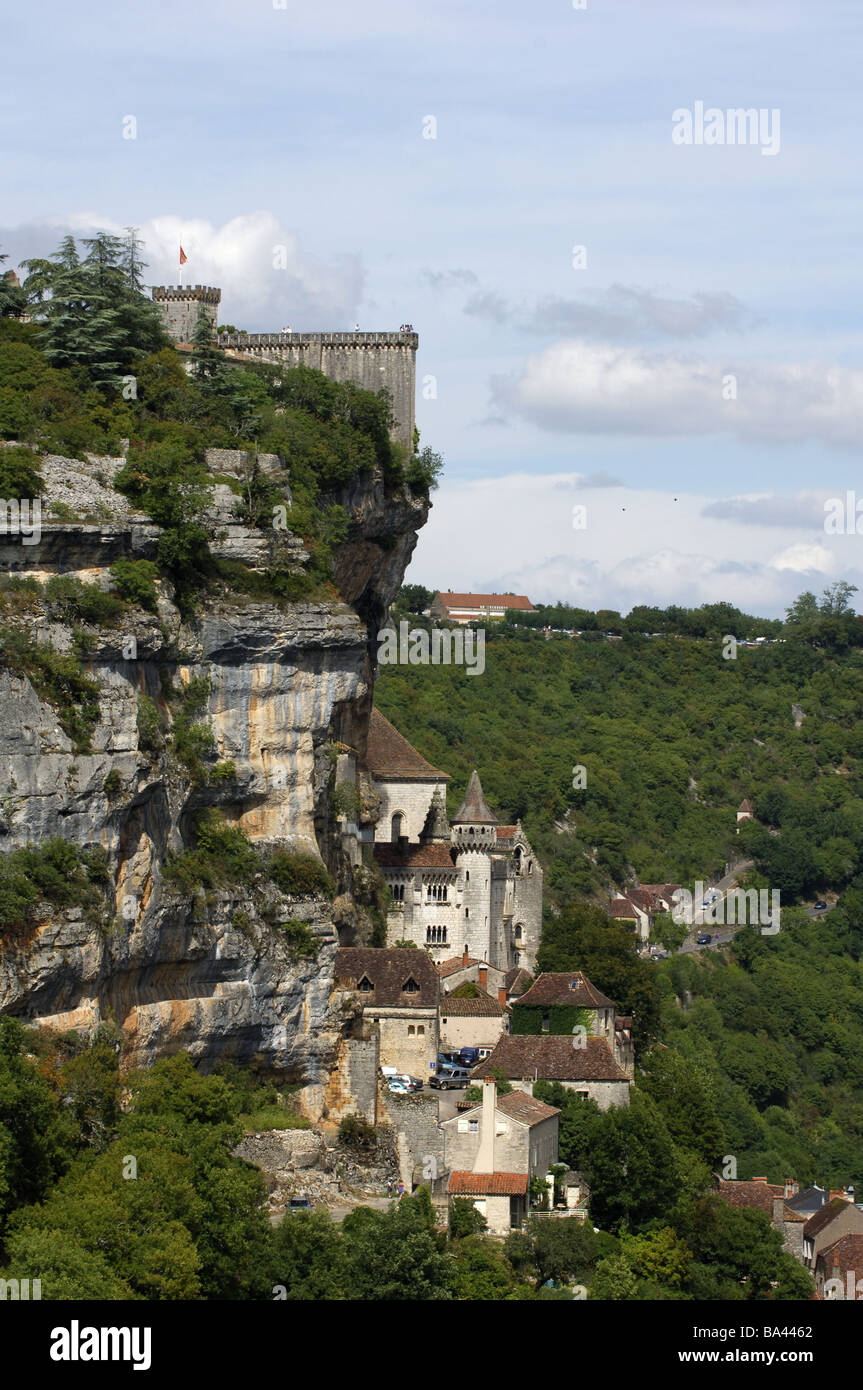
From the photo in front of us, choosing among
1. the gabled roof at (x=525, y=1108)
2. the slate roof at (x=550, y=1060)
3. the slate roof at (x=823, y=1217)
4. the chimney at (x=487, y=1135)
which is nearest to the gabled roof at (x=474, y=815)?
the slate roof at (x=550, y=1060)

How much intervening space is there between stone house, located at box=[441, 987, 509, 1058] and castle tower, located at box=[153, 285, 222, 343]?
25.8m

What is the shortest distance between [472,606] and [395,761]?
347 feet

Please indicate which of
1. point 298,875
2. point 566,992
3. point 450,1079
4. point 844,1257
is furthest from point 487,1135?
point 844,1257

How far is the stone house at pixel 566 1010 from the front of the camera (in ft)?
224

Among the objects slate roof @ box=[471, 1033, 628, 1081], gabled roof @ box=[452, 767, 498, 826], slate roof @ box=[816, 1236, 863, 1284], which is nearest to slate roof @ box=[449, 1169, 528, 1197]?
slate roof @ box=[471, 1033, 628, 1081]

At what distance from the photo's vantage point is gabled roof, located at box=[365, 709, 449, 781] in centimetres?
8175

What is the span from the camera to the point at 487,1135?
55500mm

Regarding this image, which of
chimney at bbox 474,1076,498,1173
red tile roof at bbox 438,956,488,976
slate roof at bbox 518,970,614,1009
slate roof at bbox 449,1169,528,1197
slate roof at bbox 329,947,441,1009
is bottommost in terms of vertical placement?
slate roof at bbox 449,1169,528,1197

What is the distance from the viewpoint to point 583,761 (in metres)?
144

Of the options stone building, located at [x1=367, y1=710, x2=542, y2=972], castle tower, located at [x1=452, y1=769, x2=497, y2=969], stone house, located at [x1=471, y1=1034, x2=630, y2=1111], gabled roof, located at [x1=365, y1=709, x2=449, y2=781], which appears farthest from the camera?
gabled roof, located at [x1=365, y1=709, x2=449, y2=781]

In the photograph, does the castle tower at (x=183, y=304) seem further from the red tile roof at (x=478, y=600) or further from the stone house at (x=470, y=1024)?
the red tile roof at (x=478, y=600)

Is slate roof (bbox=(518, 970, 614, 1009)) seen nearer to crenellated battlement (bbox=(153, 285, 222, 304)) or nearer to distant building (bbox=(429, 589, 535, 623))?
crenellated battlement (bbox=(153, 285, 222, 304))
